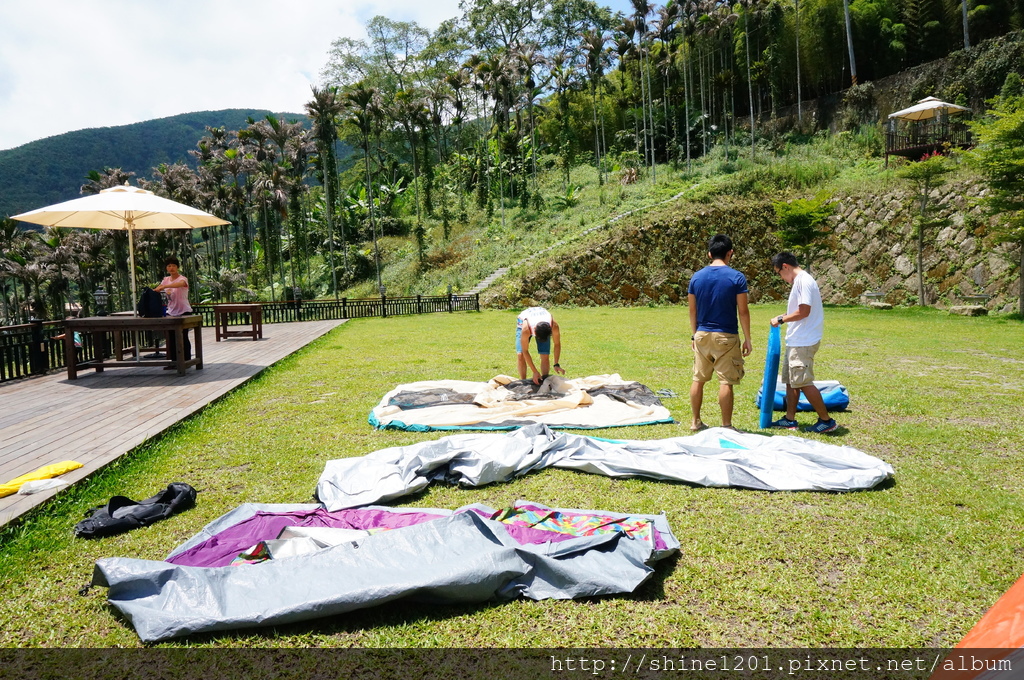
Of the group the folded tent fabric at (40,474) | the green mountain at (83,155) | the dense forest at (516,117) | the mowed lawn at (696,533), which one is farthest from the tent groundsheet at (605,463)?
the green mountain at (83,155)

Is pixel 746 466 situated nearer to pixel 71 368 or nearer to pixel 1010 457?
pixel 1010 457

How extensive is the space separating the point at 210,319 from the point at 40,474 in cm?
2228

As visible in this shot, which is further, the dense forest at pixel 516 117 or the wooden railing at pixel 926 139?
the dense forest at pixel 516 117

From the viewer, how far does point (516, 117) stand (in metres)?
41.6

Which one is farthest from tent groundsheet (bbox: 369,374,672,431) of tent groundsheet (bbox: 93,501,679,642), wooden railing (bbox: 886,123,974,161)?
wooden railing (bbox: 886,123,974,161)

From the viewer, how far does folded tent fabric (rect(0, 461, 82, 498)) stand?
151 inches

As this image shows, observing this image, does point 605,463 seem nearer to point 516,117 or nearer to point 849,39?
point 849,39

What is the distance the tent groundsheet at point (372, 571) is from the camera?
7.93ft

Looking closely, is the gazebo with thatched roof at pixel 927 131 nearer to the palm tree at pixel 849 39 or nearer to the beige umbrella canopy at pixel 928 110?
the beige umbrella canopy at pixel 928 110

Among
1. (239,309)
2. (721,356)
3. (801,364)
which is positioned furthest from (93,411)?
(239,309)

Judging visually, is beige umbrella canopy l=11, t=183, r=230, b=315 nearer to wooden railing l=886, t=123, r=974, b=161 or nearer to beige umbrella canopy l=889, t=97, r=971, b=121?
beige umbrella canopy l=889, t=97, r=971, b=121

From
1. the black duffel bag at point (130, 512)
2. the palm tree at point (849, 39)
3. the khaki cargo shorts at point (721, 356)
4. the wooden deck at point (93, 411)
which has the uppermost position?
the palm tree at point (849, 39)

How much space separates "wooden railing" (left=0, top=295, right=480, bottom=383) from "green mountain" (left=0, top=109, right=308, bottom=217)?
8948 centimetres

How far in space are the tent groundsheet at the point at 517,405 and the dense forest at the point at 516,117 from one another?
2794 cm
